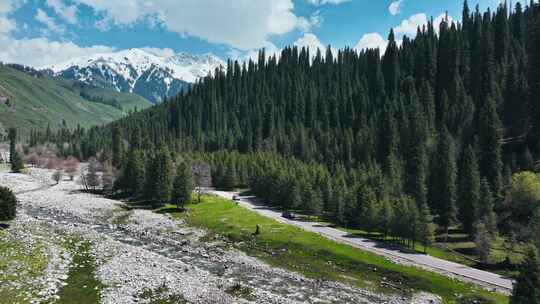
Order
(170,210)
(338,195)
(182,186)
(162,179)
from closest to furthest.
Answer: (338,195) < (170,210) < (182,186) < (162,179)

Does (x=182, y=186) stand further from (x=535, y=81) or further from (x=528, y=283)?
(x=535, y=81)

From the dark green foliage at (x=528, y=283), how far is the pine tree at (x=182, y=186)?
78.0 m

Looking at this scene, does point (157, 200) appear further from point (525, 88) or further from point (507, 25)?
point (507, 25)

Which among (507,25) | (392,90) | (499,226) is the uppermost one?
(507,25)

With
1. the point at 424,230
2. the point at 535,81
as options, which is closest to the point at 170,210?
the point at 424,230

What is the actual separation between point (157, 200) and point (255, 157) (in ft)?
165

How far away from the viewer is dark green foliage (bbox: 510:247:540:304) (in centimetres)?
3416

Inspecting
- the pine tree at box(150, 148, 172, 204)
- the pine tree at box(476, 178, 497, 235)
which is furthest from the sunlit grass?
the pine tree at box(476, 178, 497, 235)

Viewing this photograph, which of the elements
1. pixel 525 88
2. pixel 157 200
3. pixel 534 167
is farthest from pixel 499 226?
pixel 157 200

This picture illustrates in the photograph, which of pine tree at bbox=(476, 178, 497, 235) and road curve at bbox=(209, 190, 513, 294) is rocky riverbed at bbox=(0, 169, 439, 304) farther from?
pine tree at bbox=(476, 178, 497, 235)

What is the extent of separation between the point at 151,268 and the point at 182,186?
159ft

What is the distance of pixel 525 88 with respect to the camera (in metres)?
126

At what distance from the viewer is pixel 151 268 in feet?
175

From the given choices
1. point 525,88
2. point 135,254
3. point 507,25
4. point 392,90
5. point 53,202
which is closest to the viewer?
point 135,254
